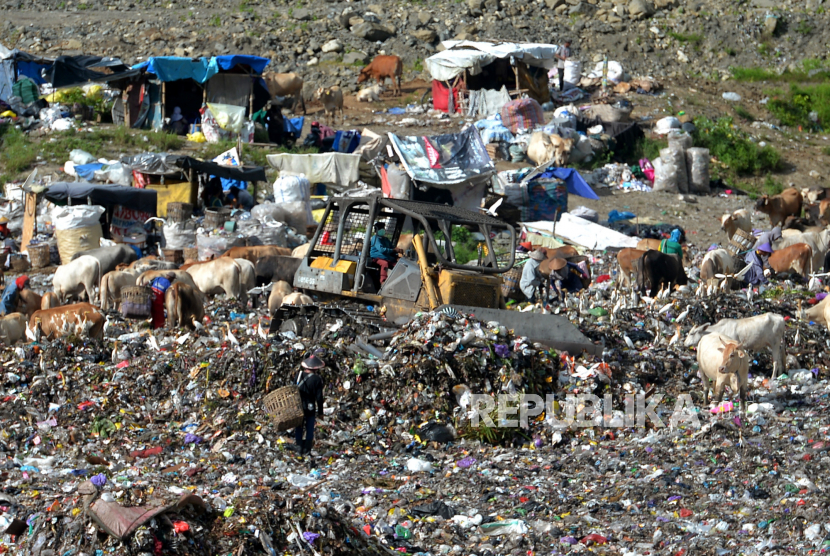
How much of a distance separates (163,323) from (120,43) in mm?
24687

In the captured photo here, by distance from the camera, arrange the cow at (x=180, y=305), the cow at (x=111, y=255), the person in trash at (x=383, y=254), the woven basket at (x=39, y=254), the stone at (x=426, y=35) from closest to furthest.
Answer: the person in trash at (x=383, y=254) < the cow at (x=180, y=305) < the cow at (x=111, y=255) < the woven basket at (x=39, y=254) < the stone at (x=426, y=35)

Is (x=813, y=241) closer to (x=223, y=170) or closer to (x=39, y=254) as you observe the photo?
(x=223, y=170)

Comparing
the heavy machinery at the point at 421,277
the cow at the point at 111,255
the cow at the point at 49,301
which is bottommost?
the cow at the point at 111,255

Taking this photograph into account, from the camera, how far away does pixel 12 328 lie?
463 inches

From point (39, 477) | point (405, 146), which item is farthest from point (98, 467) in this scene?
point (405, 146)

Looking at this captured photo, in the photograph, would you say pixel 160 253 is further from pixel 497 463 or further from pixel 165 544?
pixel 165 544

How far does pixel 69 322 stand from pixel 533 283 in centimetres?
688

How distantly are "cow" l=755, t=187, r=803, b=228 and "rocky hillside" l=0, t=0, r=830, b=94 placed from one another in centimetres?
1165

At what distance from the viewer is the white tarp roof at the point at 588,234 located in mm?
18844

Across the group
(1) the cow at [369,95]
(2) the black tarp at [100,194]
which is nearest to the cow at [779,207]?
(1) the cow at [369,95]

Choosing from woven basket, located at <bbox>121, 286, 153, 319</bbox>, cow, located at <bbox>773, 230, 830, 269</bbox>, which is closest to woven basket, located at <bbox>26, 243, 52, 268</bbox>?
woven basket, located at <bbox>121, 286, 153, 319</bbox>

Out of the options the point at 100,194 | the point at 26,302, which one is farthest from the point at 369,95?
the point at 26,302

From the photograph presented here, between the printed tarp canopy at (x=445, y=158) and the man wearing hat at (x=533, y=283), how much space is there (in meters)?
6.14

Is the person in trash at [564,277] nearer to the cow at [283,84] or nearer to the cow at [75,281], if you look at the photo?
the cow at [75,281]
